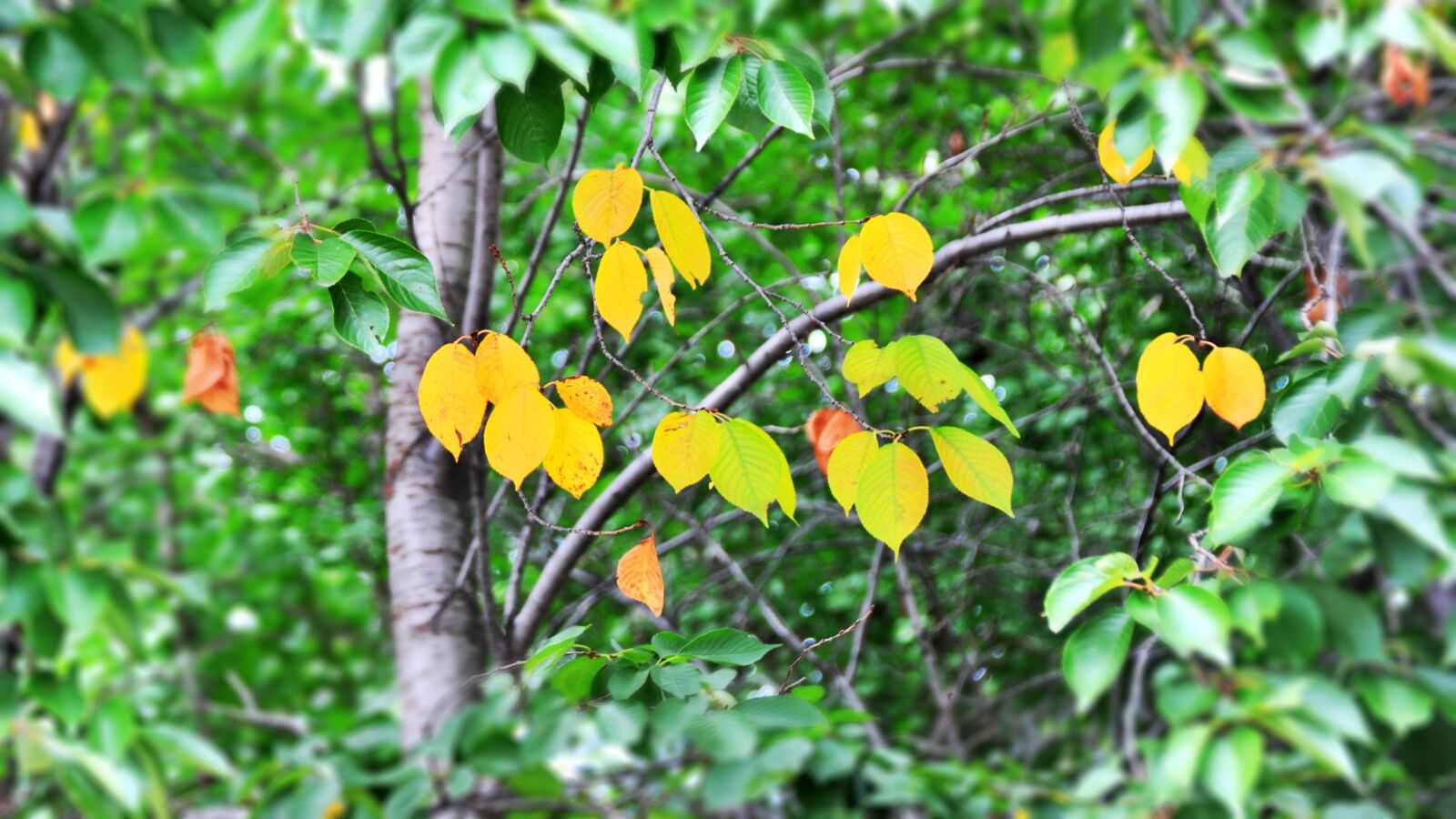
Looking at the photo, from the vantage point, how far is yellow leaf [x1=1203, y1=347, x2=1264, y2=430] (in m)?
1.06

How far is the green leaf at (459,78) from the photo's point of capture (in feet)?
2.72

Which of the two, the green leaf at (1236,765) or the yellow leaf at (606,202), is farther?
the green leaf at (1236,765)

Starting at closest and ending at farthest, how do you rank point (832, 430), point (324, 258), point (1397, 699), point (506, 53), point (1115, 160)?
point (506, 53), point (324, 258), point (1115, 160), point (832, 430), point (1397, 699)

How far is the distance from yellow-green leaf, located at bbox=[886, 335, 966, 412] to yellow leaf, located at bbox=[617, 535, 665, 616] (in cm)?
29

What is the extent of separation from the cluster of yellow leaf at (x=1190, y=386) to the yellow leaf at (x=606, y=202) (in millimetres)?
533

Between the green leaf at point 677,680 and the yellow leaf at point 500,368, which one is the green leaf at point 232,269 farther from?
the green leaf at point 677,680

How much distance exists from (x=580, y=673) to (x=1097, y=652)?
0.50m

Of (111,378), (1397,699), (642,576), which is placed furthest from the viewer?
(111,378)

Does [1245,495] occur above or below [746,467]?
below

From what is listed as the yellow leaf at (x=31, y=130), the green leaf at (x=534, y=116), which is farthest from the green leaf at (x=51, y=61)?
the yellow leaf at (x=31, y=130)

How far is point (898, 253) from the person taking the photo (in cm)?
106

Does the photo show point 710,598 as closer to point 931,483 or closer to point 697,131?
point 931,483

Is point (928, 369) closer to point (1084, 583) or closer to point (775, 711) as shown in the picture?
point (1084, 583)

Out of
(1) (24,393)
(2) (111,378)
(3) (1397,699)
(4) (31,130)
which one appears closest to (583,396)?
(1) (24,393)
